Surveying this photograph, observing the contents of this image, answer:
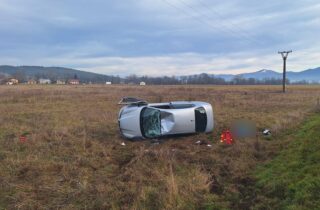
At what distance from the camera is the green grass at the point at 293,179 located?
17.7ft

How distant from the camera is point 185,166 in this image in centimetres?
843

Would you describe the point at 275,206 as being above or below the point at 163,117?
below

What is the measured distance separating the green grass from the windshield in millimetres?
4651

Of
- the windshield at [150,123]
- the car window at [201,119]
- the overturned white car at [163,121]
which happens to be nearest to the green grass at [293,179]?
the overturned white car at [163,121]

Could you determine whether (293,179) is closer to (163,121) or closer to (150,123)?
(163,121)

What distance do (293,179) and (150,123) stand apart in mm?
6609

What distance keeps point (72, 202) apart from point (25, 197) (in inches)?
38.2

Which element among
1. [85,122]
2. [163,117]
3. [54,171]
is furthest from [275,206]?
[85,122]

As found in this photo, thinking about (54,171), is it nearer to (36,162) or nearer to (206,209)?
(36,162)

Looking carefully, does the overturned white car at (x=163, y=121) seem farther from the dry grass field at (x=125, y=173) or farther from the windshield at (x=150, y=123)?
the dry grass field at (x=125, y=173)

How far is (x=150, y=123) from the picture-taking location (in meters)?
12.3

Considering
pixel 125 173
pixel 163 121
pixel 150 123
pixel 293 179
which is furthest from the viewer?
pixel 150 123

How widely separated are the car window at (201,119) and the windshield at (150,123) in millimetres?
1422

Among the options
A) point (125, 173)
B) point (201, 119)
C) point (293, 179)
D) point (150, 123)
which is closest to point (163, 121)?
point (150, 123)
